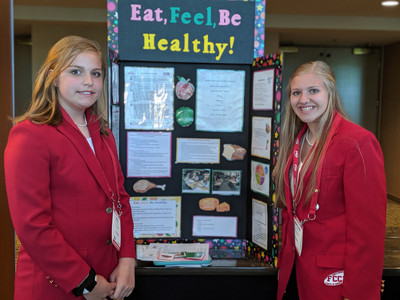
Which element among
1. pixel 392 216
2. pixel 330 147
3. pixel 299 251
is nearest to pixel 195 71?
pixel 330 147

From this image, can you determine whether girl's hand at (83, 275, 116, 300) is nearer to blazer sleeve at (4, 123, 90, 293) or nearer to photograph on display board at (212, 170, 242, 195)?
blazer sleeve at (4, 123, 90, 293)

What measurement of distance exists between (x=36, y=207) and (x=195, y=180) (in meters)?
1.13

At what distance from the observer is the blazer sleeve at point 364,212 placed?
1.54 metres

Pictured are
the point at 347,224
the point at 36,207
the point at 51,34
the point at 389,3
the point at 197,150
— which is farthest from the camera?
the point at 51,34

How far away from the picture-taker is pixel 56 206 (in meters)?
1.45

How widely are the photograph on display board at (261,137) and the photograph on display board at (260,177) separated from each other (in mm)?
55

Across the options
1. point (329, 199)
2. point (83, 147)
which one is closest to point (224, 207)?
point (329, 199)

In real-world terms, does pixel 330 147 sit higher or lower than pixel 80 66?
lower

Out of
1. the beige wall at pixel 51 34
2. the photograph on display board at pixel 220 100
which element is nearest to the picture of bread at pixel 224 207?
the photograph on display board at pixel 220 100

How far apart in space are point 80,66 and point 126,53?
730 millimetres

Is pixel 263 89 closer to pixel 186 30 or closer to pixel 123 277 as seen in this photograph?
pixel 186 30

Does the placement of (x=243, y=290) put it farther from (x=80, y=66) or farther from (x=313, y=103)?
(x=80, y=66)

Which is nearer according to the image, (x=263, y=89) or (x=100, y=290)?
(x=100, y=290)

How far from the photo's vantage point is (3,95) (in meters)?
2.34
